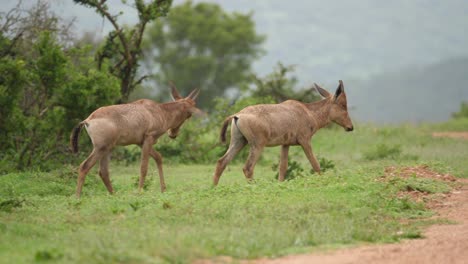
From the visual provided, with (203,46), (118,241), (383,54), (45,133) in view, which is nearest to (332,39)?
(383,54)

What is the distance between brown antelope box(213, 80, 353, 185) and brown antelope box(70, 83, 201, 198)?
1259mm

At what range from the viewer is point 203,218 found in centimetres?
987

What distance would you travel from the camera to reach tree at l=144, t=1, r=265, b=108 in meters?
49.2

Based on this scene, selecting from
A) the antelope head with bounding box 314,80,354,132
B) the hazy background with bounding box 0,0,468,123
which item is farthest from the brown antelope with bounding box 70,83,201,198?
the hazy background with bounding box 0,0,468,123

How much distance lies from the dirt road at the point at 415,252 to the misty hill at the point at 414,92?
84036 millimetres

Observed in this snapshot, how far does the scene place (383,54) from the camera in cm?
13900

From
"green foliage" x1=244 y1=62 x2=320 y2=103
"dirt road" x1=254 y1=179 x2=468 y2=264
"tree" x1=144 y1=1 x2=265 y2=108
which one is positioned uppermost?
"tree" x1=144 y1=1 x2=265 y2=108

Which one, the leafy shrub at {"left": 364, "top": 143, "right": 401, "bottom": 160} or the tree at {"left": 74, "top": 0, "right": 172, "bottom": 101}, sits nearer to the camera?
the tree at {"left": 74, "top": 0, "right": 172, "bottom": 101}

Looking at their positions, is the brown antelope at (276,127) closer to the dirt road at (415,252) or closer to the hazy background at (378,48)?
the dirt road at (415,252)

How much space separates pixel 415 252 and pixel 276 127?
16.5ft

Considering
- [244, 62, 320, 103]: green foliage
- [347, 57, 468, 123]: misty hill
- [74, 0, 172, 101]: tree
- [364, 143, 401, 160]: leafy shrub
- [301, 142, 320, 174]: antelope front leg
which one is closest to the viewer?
[301, 142, 320, 174]: antelope front leg

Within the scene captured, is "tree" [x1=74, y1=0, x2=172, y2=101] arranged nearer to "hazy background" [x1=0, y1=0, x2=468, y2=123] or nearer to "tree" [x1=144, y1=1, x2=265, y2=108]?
"tree" [x1=144, y1=1, x2=265, y2=108]

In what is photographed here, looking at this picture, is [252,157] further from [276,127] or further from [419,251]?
[419,251]

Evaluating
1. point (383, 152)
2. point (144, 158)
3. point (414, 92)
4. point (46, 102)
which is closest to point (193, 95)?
point (144, 158)
